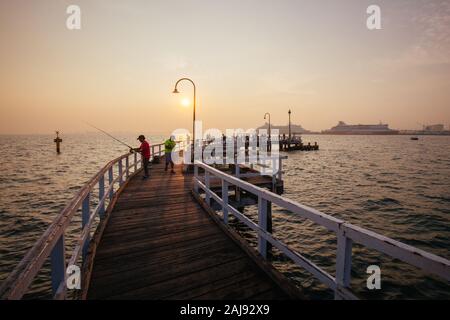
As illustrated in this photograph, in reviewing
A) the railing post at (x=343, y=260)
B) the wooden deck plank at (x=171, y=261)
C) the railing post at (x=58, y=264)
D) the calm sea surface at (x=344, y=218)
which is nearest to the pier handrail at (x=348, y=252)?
the railing post at (x=343, y=260)

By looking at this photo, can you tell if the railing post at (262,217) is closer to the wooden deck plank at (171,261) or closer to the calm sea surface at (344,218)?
the wooden deck plank at (171,261)

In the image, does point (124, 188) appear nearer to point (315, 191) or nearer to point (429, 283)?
point (429, 283)

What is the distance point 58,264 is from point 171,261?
1925 mm

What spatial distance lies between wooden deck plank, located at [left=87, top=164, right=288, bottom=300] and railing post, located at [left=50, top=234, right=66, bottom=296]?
31.9 inches

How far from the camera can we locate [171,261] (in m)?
4.29

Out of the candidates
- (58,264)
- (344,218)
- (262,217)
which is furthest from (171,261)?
(344,218)

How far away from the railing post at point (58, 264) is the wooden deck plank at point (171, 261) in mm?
811

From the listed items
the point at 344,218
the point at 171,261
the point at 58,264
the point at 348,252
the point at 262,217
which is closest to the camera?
the point at 348,252

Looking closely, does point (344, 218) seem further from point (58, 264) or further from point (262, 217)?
point (58, 264)

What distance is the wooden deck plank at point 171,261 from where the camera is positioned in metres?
3.45

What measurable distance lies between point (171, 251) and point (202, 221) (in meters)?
1.65

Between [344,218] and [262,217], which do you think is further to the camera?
[344,218]
